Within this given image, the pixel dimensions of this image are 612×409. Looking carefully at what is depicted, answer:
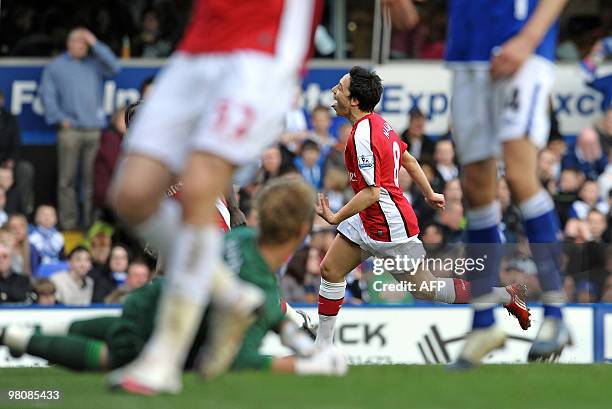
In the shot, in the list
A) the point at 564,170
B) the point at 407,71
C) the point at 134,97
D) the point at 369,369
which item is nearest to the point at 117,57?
the point at 134,97

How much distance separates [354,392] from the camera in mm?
6758

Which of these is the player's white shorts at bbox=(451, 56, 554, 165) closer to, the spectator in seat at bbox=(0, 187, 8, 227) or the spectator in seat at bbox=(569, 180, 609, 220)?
the spectator in seat at bbox=(569, 180, 609, 220)

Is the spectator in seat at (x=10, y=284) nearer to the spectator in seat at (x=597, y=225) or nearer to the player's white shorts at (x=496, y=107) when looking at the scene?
the spectator in seat at (x=597, y=225)

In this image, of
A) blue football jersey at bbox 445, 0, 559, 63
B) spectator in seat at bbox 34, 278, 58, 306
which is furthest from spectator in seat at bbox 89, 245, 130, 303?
blue football jersey at bbox 445, 0, 559, 63

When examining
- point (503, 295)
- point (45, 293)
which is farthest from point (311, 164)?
point (503, 295)

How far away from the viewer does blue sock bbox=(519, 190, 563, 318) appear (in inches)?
299

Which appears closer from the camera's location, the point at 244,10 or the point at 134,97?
the point at 244,10

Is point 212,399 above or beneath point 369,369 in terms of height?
above

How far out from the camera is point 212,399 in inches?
247

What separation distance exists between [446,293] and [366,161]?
1.32m

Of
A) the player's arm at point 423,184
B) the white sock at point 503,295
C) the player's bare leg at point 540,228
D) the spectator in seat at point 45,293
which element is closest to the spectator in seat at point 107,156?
the spectator in seat at point 45,293

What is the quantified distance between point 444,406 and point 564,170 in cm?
1208

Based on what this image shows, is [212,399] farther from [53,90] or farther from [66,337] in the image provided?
[53,90]

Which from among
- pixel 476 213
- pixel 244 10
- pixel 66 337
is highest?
pixel 244 10
